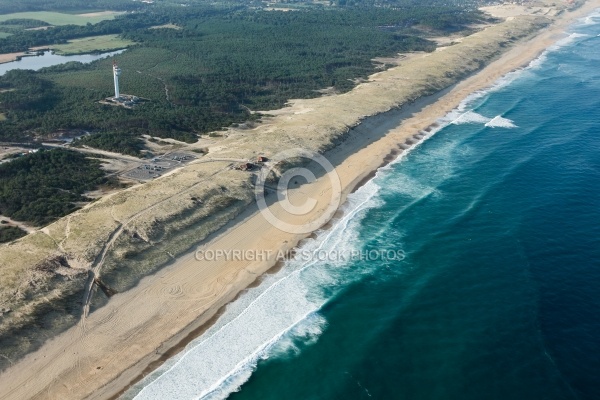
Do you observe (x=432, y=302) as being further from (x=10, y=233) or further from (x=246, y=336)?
(x=10, y=233)

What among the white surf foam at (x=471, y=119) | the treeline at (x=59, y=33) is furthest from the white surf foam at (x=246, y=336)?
the treeline at (x=59, y=33)

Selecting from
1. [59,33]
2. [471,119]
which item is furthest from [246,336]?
[59,33]

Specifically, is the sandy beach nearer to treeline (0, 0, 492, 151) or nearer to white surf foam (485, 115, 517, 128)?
treeline (0, 0, 492, 151)

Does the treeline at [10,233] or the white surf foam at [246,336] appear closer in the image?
the white surf foam at [246,336]

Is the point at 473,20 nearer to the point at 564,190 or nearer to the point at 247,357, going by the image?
the point at 564,190

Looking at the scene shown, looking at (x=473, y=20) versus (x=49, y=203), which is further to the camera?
(x=473, y=20)

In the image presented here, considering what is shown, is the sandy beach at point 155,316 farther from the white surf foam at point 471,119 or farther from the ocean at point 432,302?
the white surf foam at point 471,119

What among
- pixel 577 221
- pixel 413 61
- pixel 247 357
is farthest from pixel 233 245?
pixel 413 61

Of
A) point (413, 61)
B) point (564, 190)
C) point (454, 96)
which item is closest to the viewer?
point (564, 190)
